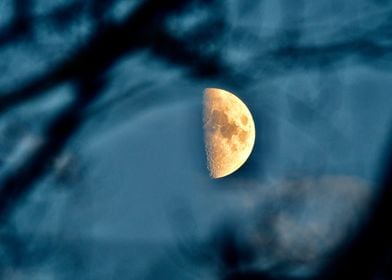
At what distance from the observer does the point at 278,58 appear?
1971 millimetres

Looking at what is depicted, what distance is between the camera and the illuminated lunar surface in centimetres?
609

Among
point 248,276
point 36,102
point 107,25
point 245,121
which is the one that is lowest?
point 248,276

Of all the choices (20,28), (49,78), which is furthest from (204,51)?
(20,28)

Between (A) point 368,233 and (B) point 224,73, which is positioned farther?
(B) point 224,73

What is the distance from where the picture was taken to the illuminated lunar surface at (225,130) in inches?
240

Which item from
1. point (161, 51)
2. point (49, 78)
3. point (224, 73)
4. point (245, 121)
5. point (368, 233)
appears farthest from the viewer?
point (245, 121)

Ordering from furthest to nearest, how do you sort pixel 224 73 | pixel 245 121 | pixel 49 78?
pixel 245 121 → pixel 224 73 → pixel 49 78

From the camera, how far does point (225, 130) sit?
630 cm

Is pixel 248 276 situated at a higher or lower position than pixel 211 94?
lower

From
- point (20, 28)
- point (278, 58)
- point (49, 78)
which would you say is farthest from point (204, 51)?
point (20, 28)

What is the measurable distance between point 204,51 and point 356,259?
3.80 feet

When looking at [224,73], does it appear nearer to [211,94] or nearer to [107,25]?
[107,25]

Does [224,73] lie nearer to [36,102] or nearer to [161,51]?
[161,51]

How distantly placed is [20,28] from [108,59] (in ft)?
1.84
